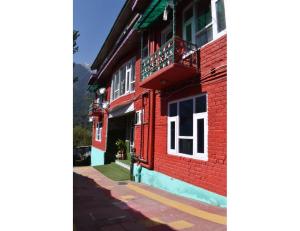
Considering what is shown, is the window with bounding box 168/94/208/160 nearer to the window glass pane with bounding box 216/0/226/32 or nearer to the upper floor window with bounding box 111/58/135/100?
the window glass pane with bounding box 216/0/226/32

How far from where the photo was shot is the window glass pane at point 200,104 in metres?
6.35

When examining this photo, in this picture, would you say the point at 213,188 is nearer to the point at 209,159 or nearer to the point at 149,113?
the point at 209,159

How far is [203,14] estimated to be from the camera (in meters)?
6.73

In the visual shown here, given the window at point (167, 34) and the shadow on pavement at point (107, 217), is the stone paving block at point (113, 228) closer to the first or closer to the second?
the shadow on pavement at point (107, 217)

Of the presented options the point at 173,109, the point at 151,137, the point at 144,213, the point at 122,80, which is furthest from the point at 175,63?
the point at 122,80

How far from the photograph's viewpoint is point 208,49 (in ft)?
20.6

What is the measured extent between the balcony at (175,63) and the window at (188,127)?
28.4 inches

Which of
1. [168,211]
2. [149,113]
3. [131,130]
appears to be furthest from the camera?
[131,130]

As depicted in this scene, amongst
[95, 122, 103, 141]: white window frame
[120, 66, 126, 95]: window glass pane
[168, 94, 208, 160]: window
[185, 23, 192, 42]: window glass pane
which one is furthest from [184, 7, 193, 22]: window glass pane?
[95, 122, 103, 141]: white window frame

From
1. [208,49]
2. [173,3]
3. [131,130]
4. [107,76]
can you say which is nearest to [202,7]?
[173,3]

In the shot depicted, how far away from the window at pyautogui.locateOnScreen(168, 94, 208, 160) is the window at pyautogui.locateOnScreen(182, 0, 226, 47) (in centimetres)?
171

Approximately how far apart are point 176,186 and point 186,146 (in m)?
1.28

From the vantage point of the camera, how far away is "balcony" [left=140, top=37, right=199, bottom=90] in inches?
258

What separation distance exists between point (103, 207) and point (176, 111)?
360 centimetres
